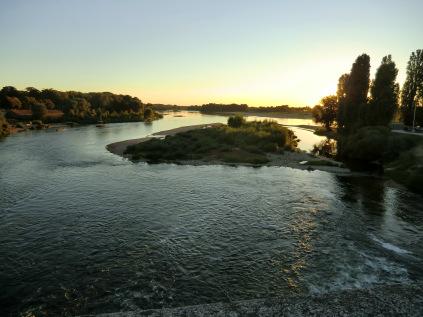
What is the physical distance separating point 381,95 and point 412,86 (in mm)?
13610

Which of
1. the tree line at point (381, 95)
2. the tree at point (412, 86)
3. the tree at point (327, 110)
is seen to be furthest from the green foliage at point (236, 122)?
the tree at point (412, 86)

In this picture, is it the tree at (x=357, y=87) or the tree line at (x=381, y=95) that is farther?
the tree at (x=357, y=87)

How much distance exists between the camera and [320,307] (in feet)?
55.0

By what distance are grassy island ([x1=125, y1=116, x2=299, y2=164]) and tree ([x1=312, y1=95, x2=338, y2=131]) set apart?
133 feet

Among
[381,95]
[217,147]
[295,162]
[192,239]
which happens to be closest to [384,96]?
[381,95]

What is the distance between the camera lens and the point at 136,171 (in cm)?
5553

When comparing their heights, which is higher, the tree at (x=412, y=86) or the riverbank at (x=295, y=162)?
the tree at (x=412, y=86)

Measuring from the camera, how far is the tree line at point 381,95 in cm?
7731

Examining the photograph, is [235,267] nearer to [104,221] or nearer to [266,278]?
[266,278]

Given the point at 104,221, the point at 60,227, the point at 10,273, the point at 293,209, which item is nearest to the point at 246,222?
the point at 293,209

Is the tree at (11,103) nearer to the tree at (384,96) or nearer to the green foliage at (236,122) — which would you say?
the green foliage at (236,122)

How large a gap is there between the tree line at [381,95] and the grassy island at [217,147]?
730 inches

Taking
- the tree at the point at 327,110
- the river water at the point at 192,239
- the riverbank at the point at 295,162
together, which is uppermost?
the tree at the point at 327,110

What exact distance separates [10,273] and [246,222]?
18783mm
